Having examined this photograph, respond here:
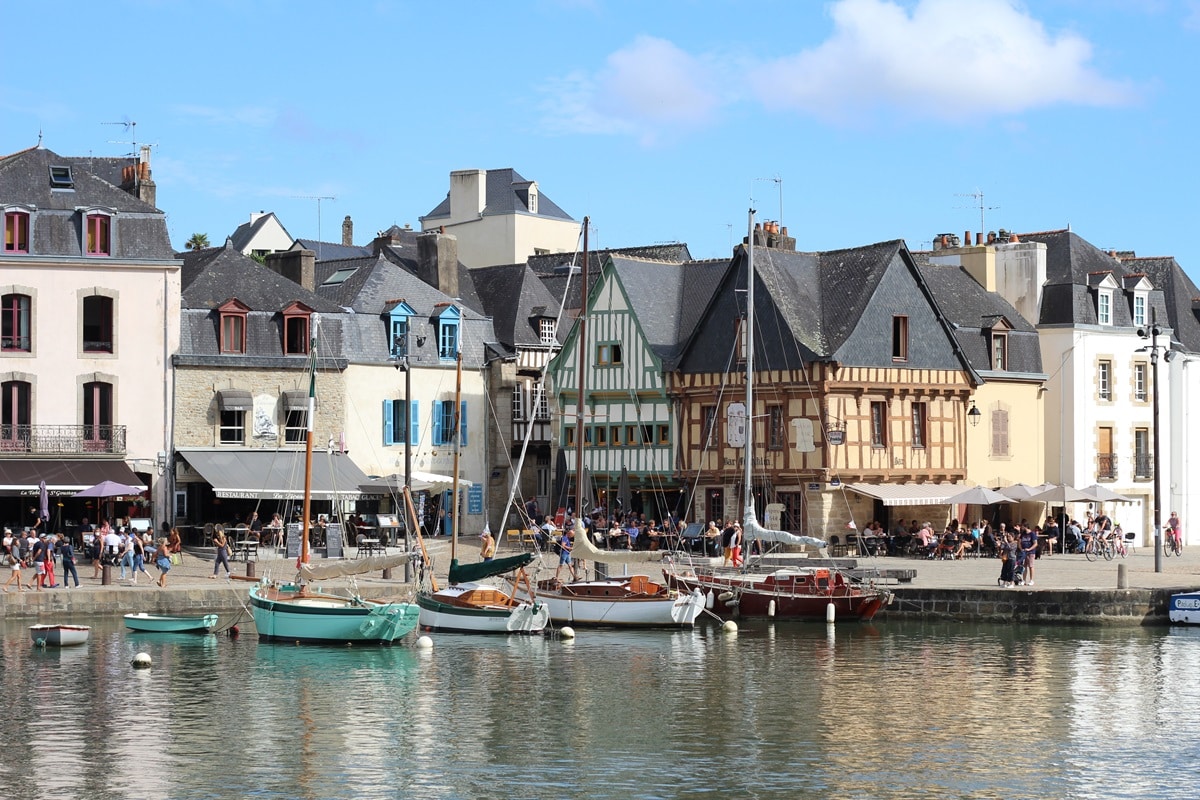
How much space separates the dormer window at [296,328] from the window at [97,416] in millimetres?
5078

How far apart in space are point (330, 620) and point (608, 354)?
68.3 ft

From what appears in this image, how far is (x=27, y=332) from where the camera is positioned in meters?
46.3

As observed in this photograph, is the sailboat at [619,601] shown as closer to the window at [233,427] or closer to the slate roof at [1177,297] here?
the window at [233,427]

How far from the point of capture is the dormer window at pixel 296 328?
49.7 meters

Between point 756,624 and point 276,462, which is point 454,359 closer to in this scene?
point 276,462

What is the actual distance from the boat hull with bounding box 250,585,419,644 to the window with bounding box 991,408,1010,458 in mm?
24485

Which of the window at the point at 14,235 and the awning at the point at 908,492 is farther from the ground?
the window at the point at 14,235

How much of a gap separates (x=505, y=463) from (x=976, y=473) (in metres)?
13.9

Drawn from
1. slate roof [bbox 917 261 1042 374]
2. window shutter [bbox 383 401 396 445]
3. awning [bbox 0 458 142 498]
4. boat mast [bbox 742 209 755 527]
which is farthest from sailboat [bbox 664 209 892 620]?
slate roof [bbox 917 261 1042 374]

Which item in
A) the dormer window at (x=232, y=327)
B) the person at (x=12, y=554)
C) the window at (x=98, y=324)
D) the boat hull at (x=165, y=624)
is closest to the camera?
the boat hull at (x=165, y=624)

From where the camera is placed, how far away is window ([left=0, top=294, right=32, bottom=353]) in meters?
46.1

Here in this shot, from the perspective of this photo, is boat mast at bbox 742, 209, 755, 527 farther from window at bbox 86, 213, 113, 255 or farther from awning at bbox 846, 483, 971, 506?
window at bbox 86, 213, 113, 255

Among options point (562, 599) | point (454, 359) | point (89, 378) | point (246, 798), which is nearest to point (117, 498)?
point (89, 378)

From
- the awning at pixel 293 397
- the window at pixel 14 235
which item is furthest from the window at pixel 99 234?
the awning at pixel 293 397
